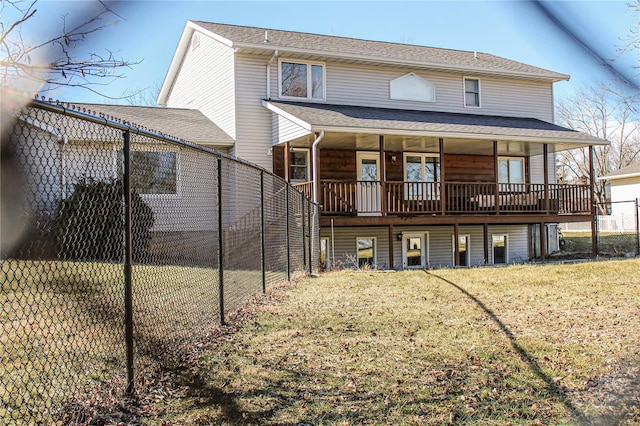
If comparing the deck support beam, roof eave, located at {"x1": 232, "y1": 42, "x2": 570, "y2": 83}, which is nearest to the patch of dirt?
roof eave, located at {"x1": 232, "y1": 42, "x2": 570, "y2": 83}

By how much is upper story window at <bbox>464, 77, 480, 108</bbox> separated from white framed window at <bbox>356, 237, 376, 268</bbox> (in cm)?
655

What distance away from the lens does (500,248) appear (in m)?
20.9

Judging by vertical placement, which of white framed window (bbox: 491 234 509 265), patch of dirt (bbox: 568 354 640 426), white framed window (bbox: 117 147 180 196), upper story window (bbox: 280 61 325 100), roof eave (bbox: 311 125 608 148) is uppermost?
upper story window (bbox: 280 61 325 100)

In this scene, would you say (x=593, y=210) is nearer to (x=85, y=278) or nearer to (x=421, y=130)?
(x=421, y=130)

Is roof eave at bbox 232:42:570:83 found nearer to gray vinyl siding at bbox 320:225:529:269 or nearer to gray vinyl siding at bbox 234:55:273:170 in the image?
gray vinyl siding at bbox 234:55:273:170

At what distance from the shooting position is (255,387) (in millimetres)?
4172

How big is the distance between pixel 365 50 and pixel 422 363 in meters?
15.7

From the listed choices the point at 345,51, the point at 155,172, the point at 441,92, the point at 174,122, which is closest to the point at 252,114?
the point at 174,122

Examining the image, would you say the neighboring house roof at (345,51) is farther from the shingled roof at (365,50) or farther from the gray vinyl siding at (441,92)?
the gray vinyl siding at (441,92)

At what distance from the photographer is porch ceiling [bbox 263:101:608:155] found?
49.1 ft

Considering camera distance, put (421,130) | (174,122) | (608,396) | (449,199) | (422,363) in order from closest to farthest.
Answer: (608,396) < (422,363) < (421,130) < (449,199) < (174,122)

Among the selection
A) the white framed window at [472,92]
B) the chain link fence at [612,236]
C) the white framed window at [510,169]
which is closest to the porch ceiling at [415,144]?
the white framed window at [510,169]

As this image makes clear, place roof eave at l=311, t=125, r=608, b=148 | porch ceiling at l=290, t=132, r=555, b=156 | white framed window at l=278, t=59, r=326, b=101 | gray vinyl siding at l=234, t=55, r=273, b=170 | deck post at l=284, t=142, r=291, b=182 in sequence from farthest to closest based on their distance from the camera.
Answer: white framed window at l=278, t=59, r=326, b=101
gray vinyl siding at l=234, t=55, r=273, b=170
porch ceiling at l=290, t=132, r=555, b=156
deck post at l=284, t=142, r=291, b=182
roof eave at l=311, t=125, r=608, b=148

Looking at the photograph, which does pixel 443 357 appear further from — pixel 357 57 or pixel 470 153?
pixel 470 153
